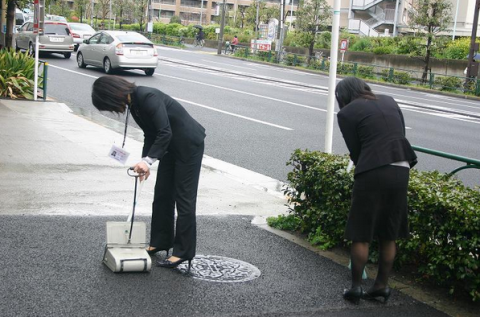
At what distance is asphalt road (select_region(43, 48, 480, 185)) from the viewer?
1188 centimetres

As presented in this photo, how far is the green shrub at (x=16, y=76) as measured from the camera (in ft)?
52.7

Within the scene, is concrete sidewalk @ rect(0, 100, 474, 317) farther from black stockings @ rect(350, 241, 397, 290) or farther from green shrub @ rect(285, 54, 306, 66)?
green shrub @ rect(285, 54, 306, 66)

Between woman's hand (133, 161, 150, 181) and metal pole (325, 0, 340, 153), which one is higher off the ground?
metal pole (325, 0, 340, 153)

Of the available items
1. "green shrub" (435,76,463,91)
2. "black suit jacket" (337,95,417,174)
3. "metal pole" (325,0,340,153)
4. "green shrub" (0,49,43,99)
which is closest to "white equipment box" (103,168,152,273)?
"black suit jacket" (337,95,417,174)

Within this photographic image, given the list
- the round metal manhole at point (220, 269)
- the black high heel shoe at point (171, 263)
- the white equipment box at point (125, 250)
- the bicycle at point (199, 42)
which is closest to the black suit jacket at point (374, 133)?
the round metal manhole at point (220, 269)

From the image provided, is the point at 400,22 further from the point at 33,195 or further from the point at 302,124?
the point at 33,195

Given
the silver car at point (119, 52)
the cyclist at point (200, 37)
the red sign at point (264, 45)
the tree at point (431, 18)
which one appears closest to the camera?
the silver car at point (119, 52)

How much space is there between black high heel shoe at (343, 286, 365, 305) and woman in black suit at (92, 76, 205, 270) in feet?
4.04

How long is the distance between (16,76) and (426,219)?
13501 millimetres

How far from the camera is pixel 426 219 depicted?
16.8ft

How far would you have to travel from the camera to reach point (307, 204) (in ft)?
21.2

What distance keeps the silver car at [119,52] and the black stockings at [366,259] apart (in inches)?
817

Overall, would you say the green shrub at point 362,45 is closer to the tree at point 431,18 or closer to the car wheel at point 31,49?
the tree at point 431,18

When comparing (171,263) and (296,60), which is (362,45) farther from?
(171,263)
